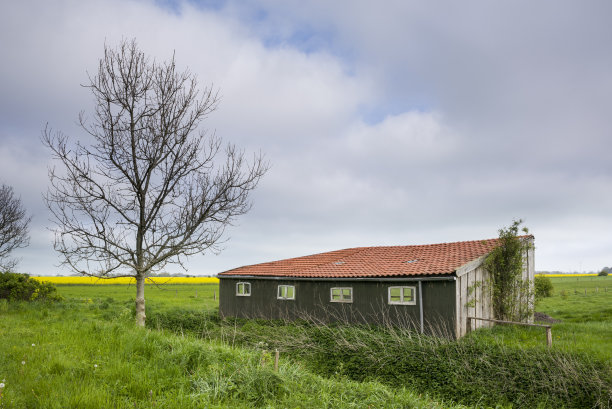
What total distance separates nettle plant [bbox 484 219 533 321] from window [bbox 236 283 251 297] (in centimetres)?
1246

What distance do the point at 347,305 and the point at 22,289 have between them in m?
18.5

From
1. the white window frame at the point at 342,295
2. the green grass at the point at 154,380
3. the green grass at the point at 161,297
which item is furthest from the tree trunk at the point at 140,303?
the white window frame at the point at 342,295

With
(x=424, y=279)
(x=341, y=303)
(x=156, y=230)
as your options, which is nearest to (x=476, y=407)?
(x=424, y=279)

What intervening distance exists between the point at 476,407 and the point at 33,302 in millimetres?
22443

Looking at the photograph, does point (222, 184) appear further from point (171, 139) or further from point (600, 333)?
point (600, 333)

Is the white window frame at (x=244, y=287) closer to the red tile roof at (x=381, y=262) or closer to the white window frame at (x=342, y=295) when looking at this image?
the red tile roof at (x=381, y=262)

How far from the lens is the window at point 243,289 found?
73.8ft

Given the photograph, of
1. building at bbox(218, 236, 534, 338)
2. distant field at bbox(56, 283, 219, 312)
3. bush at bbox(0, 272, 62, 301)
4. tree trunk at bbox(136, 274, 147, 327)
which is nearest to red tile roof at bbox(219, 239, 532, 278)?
building at bbox(218, 236, 534, 338)

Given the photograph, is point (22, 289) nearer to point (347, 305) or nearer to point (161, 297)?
point (161, 297)

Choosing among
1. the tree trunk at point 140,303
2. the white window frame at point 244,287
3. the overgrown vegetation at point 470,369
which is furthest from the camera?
the white window frame at point 244,287

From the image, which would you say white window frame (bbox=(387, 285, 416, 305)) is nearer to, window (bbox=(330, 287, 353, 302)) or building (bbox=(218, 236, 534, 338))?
building (bbox=(218, 236, 534, 338))

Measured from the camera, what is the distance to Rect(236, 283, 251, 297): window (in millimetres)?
22484

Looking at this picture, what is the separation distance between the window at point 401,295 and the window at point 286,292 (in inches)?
216

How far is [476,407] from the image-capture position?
8.77 metres
